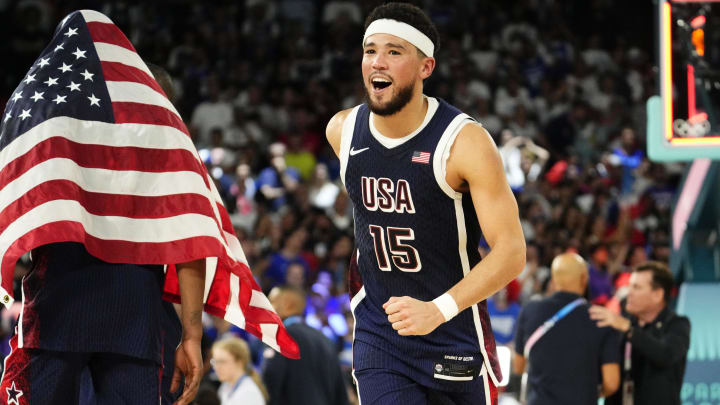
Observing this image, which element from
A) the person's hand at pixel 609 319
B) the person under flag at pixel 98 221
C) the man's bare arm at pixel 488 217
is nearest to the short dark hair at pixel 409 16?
the man's bare arm at pixel 488 217

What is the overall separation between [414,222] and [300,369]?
4.73 meters

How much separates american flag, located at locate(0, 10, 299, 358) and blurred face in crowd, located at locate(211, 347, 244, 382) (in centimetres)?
458

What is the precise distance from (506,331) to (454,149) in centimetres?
840

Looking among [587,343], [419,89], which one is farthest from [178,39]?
[419,89]

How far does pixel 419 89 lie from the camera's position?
4.78 metres

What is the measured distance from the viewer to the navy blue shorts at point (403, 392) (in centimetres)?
464

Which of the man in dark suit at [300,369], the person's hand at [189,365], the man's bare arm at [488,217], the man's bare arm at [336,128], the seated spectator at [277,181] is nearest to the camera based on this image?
the person's hand at [189,365]

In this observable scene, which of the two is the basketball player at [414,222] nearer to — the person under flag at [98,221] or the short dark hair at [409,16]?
the short dark hair at [409,16]

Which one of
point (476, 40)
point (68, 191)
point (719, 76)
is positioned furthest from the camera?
point (476, 40)

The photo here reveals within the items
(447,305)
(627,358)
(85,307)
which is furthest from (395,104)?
(627,358)

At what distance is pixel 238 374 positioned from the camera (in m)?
9.06

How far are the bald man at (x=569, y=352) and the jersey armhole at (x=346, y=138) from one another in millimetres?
3471

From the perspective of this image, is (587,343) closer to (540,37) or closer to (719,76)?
(719,76)

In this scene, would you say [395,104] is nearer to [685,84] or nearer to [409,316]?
[409,316]
